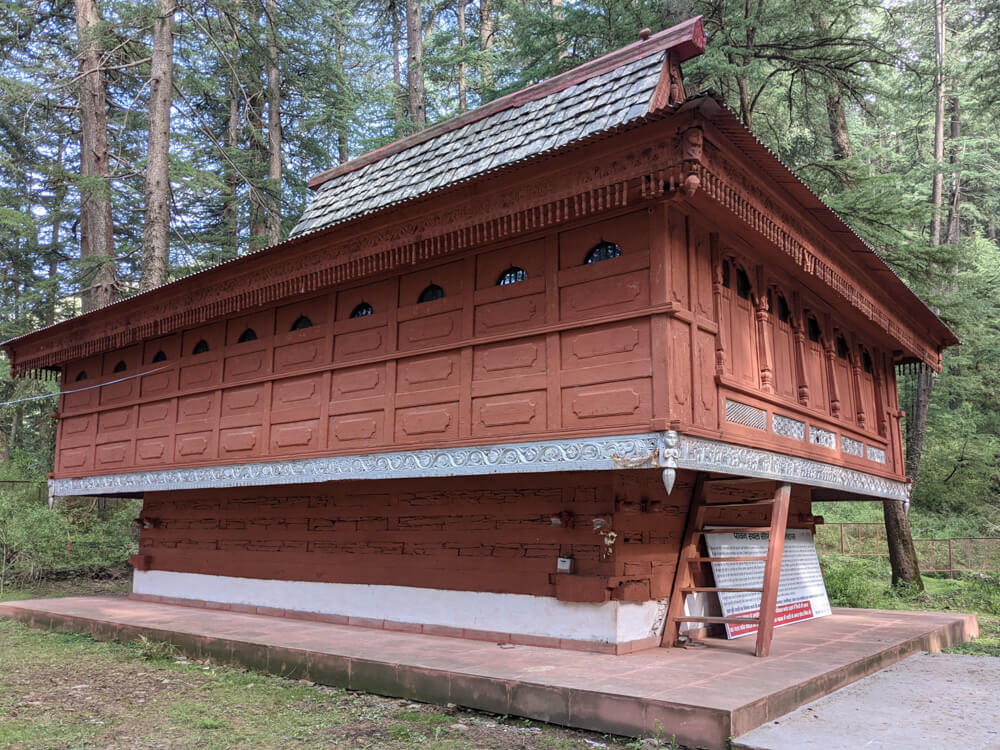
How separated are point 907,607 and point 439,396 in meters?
10.4

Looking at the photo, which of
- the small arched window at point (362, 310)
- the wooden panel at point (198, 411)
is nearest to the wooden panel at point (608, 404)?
the small arched window at point (362, 310)

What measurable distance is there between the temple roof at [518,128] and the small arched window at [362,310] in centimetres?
102

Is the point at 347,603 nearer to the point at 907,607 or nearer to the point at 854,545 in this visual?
the point at 907,607

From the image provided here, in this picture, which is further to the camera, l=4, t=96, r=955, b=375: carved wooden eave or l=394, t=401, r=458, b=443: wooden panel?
l=394, t=401, r=458, b=443: wooden panel

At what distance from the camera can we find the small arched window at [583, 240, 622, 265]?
Answer: 275 inches

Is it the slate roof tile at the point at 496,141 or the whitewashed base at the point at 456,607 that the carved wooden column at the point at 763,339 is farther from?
the whitewashed base at the point at 456,607

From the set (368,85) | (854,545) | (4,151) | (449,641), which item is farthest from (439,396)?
(368,85)

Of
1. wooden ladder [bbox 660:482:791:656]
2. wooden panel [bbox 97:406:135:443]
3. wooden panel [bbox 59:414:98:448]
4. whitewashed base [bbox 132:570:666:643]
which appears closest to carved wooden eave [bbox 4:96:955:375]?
wooden panel [bbox 97:406:135:443]

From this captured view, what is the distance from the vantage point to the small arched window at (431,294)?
820 centimetres

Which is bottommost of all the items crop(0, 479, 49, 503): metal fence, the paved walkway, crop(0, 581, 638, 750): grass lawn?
crop(0, 581, 638, 750): grass lawn

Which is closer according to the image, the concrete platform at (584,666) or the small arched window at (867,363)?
the concrete platform at (584,666)

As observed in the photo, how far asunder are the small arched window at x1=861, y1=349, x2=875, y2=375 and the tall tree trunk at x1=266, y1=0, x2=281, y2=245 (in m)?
13.5

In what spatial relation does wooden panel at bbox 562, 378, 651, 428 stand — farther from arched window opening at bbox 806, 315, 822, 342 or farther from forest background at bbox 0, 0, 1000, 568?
forest background at bbox 0, 0, 1000, 568

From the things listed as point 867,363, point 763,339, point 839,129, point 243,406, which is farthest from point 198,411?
point 839,129
